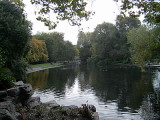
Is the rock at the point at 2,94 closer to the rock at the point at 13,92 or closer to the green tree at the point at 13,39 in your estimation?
the rock at the point at 13,92

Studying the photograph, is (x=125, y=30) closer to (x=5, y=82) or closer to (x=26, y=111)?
(x=5, y=82)

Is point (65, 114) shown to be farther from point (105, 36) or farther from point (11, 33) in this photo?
point (105, 36)

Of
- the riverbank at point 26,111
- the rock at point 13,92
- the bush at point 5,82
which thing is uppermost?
the bush at point 5,82

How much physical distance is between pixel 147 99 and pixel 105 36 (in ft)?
190

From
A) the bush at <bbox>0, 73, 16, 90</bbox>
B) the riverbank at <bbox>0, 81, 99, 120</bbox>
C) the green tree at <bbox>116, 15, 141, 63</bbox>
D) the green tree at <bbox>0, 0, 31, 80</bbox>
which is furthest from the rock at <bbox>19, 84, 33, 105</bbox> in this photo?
the green tree at <bbox>116, 15, 141, 63</bbox>

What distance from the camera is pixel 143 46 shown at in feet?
92.0

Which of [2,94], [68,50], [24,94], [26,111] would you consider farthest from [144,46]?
[68,50]

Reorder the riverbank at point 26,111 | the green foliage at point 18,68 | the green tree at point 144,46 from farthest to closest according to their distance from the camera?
the green tree at point 144,46 → the green foliage at point 18,68 → the riverbank at point 26,111

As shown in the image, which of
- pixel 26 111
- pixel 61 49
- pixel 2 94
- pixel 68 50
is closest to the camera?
pixel 26 111

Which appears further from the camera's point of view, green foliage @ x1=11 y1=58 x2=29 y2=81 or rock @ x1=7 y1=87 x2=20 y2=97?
green foliage @ x1=11 y1=58 x2=29 y2=81

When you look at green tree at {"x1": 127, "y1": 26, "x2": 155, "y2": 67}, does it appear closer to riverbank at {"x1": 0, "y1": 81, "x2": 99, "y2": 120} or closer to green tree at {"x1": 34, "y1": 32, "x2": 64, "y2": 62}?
riverbank at {"x1": 0, "y1": 81, "x2": 99, "y2": 120}

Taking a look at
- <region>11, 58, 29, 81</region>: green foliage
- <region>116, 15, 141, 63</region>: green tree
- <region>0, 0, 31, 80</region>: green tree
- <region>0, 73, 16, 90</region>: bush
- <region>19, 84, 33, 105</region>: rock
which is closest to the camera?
<region>0, 73, 16, 90</region>: bush

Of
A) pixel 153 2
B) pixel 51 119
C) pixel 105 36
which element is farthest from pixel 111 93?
pixel 105 36

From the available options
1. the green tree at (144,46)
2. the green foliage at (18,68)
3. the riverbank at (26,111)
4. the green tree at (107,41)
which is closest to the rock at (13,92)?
the riverbank at (26,111)
